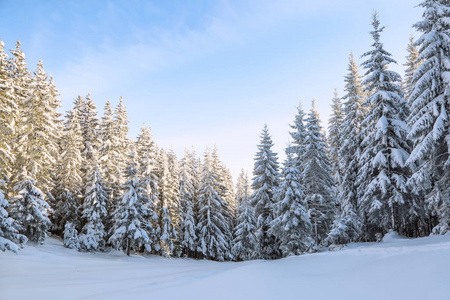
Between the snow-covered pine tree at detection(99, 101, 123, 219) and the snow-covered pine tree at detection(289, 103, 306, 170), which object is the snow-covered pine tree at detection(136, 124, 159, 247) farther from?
the snow-covered pine tree at detection(289, 103, 306, 170)

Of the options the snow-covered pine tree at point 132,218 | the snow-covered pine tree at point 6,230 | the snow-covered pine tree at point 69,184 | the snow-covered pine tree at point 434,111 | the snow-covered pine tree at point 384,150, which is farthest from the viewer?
the snow-covered pine tree at point 69,184

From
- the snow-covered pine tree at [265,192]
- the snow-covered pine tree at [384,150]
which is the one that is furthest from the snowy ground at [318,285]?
the snow-covered pine tree at [265,192]

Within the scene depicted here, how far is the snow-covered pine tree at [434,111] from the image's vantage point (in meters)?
16.0

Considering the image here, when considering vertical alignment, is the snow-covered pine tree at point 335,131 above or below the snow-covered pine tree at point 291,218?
above

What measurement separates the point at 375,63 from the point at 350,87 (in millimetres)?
7086

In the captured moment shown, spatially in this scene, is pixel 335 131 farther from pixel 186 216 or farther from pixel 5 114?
pixel 5 114

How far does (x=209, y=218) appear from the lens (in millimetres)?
42094

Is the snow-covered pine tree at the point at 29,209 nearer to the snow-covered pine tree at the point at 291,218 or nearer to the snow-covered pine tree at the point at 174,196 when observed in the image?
the snow-covered pine tree at the point at 174,196

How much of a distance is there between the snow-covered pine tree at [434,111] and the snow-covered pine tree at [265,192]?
1329cm

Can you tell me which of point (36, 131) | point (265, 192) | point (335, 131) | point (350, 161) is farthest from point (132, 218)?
Result: point (335, 131)

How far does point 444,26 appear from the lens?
17.0 m

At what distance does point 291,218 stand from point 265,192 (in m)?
6.63

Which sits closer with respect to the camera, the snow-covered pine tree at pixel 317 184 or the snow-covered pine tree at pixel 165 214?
the snow-covered pine tree at pixel 317 184

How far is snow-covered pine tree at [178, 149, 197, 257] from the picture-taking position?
137 feet
